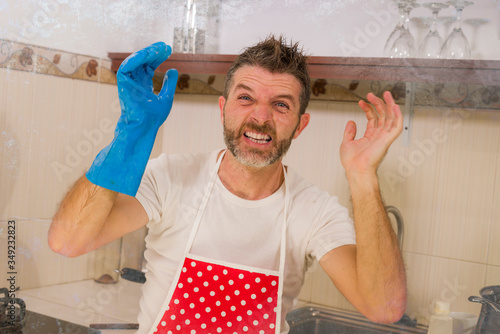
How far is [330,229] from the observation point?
26.7 inches

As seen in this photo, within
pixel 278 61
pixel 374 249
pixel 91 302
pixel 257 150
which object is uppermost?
pixel 278 61

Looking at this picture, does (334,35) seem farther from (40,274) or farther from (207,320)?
(40,274)

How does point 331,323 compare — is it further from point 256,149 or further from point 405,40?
point 405,40

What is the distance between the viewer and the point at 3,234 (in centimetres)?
77

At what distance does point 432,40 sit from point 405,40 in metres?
0.03

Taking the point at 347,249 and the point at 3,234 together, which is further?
the point at 3,234

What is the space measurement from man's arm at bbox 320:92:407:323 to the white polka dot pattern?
0.10 metres

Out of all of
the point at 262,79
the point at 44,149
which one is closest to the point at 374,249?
the point at 262,79

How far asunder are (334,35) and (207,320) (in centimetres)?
40

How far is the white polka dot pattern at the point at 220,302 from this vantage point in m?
0.68

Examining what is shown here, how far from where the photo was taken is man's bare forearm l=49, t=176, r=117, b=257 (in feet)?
2.13

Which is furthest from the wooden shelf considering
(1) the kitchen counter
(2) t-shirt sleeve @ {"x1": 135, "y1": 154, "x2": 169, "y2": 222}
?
(1) the kitchen counter

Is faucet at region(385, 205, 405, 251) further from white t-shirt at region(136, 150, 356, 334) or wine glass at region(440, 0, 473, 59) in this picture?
wine glass at region(440, 0, 473, 59)

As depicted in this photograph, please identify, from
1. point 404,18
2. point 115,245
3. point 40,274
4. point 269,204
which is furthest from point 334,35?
point 40,274
